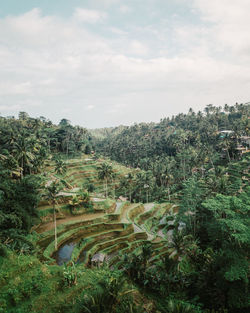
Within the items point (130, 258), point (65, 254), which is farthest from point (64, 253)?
point (130, 258)

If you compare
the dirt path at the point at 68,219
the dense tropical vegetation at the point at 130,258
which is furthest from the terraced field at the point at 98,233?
the dense tropical vegetation at the point at 130,258

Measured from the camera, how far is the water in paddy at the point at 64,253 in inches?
916

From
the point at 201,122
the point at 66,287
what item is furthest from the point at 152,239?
the point at 201,122

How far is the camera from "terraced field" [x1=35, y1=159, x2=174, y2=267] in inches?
965

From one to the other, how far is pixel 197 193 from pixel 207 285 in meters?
21.3

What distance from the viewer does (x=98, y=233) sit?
30.7 m

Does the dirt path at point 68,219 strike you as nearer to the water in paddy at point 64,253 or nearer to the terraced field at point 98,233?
the terraced field at point 98,233

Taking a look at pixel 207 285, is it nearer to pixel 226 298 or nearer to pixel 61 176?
pixel 226 298

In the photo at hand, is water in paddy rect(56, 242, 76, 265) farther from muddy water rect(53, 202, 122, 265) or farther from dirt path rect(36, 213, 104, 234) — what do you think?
dirt path rect(36, 213, 104, 234)

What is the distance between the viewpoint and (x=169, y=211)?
161 ft

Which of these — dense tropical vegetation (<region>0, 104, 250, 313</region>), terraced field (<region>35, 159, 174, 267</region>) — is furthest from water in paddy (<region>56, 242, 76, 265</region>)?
dense tropical vegetation (<region>0, 104, 250, 313</region>)

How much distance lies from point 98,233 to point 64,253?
22.6ft

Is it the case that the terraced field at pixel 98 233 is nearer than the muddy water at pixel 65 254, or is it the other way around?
the muddy water at pixel 65 254

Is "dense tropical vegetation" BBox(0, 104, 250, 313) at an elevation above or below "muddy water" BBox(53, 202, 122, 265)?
above
